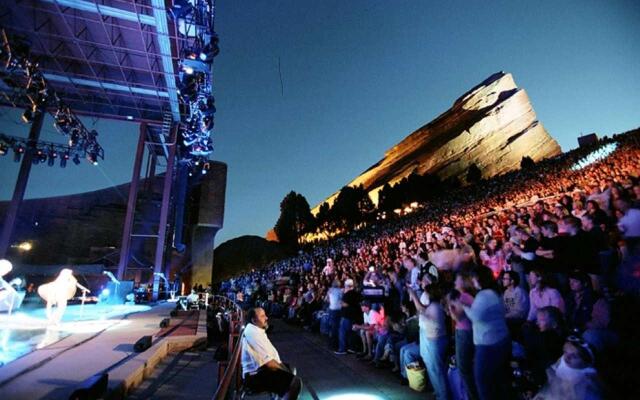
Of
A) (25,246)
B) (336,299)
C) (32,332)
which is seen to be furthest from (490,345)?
(25,246)

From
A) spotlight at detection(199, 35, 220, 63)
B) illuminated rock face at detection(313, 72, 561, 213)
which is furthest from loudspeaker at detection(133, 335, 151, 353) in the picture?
illuminated rock face at detection(313, 72, 561, 213)

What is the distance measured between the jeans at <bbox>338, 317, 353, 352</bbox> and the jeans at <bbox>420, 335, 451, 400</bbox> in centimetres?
311

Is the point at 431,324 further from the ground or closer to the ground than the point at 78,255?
closer to the ground

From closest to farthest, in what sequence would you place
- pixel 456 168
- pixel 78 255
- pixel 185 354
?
pixel 185 354, pixel 78 255, pixel 456 168

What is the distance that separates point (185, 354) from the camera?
749 cm

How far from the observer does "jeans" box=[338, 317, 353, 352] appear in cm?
718

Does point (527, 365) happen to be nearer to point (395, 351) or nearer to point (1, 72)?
point (395, 351)

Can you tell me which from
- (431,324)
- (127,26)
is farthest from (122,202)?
(431,324)

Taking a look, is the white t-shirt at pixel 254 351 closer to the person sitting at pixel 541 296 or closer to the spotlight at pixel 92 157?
the person sitting at pixel 541 296

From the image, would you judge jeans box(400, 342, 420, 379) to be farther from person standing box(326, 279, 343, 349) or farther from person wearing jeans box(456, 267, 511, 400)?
person standing box(326, 279, 343, 349)

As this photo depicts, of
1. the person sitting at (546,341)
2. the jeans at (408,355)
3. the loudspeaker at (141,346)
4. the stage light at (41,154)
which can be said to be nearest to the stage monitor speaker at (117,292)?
the stage light at (41,154)

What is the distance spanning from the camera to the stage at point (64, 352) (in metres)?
4.17

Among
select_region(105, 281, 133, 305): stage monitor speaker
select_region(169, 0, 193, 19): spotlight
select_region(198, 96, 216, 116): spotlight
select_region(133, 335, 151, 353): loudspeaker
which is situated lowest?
select_region(133, 335, 151, 353): loudspeaker

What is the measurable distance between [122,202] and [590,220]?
111ft
